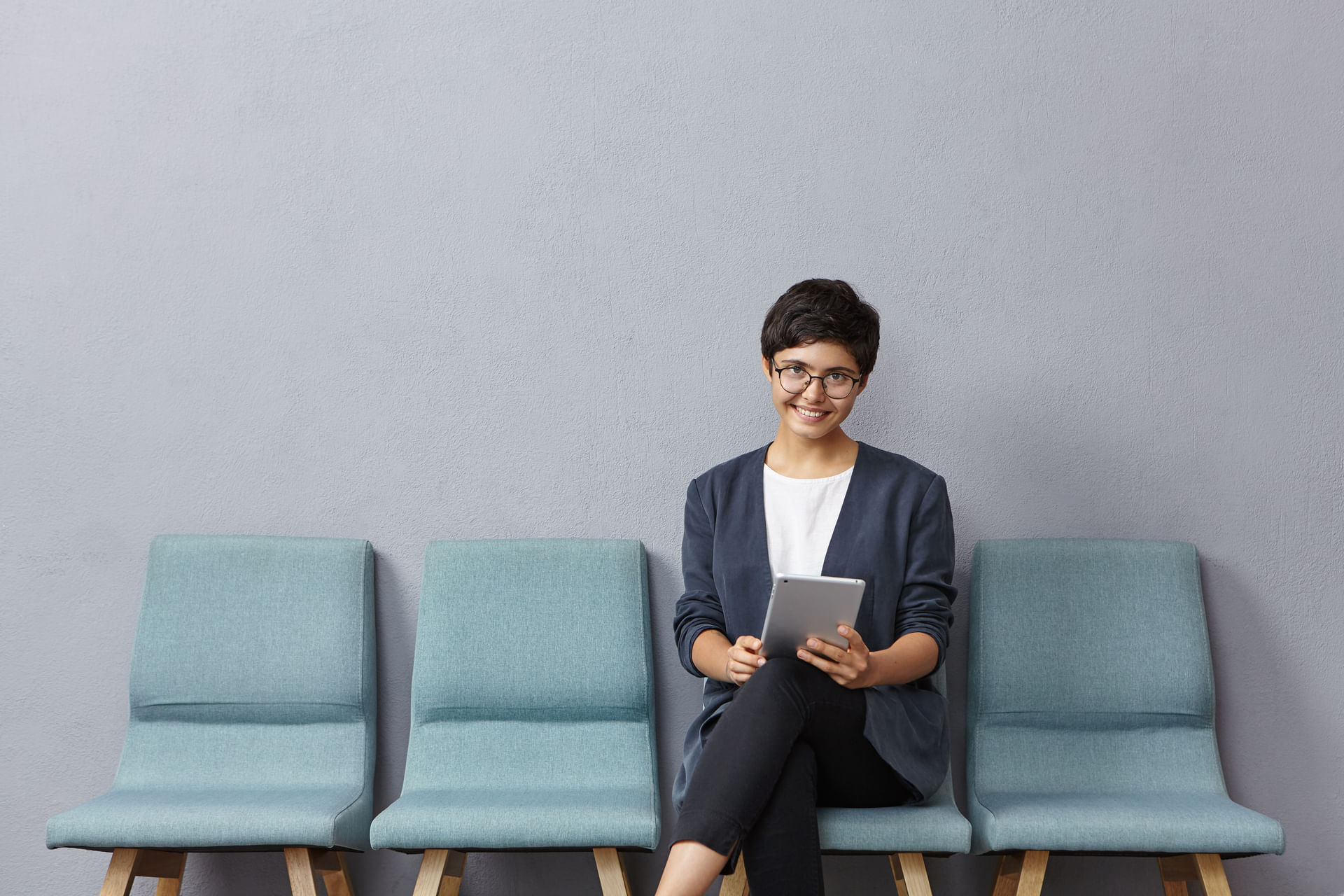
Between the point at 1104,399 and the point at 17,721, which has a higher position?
the point at 1104,399

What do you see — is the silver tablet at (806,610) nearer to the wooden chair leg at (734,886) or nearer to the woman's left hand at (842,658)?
the woman's left hand at (842,658)

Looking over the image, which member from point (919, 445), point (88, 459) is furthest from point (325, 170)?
point (919, 445)

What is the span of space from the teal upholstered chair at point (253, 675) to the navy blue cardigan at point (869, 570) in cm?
73

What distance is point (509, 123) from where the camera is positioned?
7.16ft

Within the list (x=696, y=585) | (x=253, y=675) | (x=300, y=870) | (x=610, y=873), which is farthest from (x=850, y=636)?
(x=253, y=675)

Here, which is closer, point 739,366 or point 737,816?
point 737,816

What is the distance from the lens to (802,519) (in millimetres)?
1841

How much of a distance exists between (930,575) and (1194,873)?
81 cm

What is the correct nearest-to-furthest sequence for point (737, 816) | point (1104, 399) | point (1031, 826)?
point (737, 816), point (1031, 826), point (1104, 399)

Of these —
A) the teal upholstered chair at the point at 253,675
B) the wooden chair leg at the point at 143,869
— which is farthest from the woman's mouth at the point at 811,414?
the wooden chair leg at the point at 143,869

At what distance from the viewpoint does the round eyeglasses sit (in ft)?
5.78

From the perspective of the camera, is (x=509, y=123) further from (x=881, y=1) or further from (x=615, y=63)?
(x=881, y=1)

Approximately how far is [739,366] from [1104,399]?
0.81 meters

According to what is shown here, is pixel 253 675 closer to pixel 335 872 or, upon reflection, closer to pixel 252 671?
pixel 252 671
